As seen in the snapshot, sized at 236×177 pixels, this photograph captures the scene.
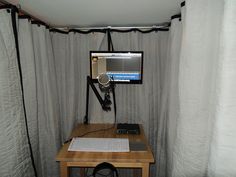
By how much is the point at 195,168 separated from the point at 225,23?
0.88 meters

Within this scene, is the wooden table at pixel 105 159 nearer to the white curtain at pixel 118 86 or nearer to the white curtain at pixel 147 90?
the white curtain at pixel 147 90

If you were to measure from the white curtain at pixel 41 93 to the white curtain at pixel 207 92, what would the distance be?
1264mm

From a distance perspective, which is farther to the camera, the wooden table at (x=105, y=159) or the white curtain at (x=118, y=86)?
the white curtain at (x=118, y=86)

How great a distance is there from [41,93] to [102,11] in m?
1.00

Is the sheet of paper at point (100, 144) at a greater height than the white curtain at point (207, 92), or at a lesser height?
lesser

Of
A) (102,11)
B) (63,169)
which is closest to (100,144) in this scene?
(63,169)

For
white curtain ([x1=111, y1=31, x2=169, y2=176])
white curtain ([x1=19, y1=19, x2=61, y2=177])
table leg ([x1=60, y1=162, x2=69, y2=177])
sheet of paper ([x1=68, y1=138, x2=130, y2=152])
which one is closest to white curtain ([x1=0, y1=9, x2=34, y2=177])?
white curtain ([x1=19, y1=19, x2=61, y2=177])

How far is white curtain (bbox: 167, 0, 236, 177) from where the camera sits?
0.83 metres

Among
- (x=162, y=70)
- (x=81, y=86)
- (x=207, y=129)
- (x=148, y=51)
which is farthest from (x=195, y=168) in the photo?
(x=81, y=86)

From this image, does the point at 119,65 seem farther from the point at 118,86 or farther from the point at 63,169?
the point at 63,169

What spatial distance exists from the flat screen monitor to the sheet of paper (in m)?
0.66

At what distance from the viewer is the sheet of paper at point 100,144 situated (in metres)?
1.44

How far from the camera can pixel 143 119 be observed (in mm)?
1997

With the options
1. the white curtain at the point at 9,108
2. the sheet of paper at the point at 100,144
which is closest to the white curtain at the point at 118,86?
the sheet of paper at the point at 100,144
